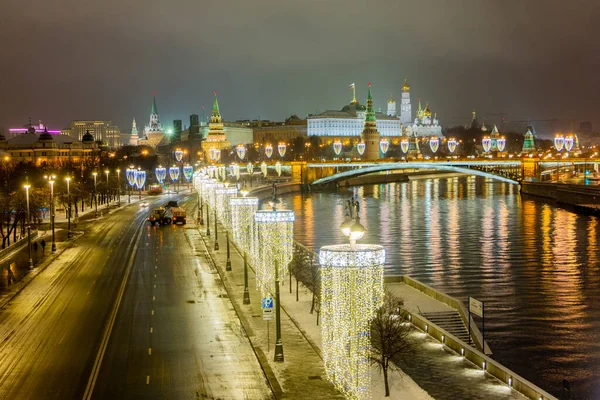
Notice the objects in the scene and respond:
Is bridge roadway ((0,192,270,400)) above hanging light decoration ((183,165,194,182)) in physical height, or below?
below

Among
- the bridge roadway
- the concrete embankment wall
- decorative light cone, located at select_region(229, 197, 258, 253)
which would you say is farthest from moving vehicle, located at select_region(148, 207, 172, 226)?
the concrete embankment wall

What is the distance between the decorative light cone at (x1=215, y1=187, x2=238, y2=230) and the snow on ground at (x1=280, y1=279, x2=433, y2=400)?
1261 cm

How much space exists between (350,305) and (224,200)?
28656 millimetres

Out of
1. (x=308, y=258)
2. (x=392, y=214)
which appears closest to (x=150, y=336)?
(x=308, y=258)

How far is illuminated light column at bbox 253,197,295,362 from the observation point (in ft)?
54.3

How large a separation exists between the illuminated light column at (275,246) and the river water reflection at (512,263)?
252 inches

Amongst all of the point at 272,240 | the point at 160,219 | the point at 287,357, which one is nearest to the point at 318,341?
the point at 287,357

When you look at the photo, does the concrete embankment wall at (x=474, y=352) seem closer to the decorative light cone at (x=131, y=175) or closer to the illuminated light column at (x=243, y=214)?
the illuminated light column at (x=243, y=214)

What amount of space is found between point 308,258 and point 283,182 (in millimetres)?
71776

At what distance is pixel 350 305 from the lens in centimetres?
1304

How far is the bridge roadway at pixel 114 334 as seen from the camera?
15.0 meters

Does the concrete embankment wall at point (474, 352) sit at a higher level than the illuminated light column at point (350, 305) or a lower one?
lower

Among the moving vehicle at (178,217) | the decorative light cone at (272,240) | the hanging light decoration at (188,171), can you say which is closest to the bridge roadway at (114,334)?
the decorative light cone at (272,240)

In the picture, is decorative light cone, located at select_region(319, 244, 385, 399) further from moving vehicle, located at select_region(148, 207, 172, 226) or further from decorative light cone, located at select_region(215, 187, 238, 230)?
moving vehicle, located at select_region(148, 207, 172, 226)
